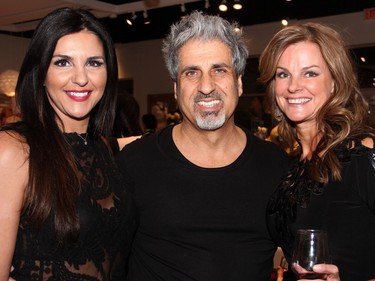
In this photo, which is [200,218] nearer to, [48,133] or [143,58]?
[48,133]

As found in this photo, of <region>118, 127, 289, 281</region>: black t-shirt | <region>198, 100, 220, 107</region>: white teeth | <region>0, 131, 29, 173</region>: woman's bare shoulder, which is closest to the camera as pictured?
<region>0, 131, 29, 173</region>: woman's bare shoulder

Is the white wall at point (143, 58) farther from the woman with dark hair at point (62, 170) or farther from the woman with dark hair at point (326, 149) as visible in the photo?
the woman with dark hair at point (62, 170)

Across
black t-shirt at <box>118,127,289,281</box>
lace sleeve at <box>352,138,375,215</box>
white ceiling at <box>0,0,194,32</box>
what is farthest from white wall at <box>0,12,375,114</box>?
lace sleeve at <box>352,138,375,215</box>

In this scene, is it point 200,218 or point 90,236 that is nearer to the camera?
point 90,236

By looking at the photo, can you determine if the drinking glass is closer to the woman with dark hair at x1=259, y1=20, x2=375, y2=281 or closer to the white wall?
the woman with dark hair at x1=259, y1=20, x2=375, y2=281

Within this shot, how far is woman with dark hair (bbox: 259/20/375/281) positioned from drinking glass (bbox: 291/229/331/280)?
98 millimetres

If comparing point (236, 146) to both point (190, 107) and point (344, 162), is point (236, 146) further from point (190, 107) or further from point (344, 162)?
point (344, 162)

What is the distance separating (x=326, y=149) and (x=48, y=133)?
1.28 m

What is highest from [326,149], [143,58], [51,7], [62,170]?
[51,7]

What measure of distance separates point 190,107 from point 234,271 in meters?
0.89

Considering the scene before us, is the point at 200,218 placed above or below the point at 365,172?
below

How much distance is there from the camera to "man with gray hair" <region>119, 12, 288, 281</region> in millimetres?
2400

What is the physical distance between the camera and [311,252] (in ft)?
5.85

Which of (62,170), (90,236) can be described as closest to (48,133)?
(62,170)
